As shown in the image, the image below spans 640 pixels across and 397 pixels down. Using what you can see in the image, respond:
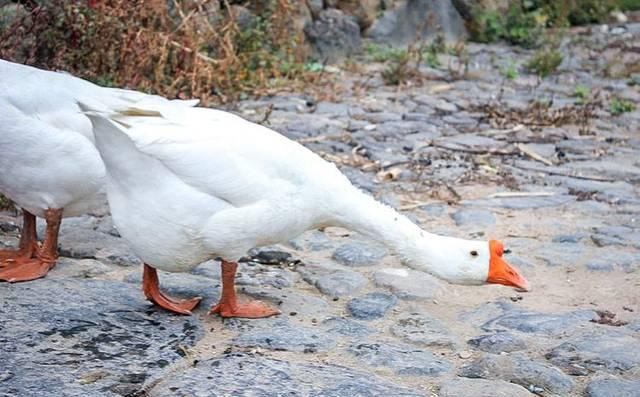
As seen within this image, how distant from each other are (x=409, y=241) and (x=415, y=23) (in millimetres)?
8147

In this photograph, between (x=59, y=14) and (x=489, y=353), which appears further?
(x=59, y=14)

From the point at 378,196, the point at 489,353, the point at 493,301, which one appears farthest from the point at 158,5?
the point at 489,353

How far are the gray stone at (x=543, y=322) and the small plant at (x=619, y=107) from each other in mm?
4738

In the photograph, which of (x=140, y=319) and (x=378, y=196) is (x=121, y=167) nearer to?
(x=140, y=319)

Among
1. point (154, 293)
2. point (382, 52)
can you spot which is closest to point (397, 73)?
point (382, 52)

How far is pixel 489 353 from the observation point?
347 centimetres

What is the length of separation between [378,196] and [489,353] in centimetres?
223

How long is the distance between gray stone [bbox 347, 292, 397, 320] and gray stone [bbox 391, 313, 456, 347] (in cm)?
10

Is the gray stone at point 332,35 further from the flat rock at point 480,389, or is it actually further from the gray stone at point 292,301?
the flat rock at point 480,389

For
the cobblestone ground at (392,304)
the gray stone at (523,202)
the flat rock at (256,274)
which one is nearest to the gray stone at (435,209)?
the cobblestone ground at (392,304)

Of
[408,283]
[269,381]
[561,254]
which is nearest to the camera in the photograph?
[269,381]

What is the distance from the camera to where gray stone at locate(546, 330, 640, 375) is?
11.0 feet

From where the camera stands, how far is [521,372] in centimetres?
323

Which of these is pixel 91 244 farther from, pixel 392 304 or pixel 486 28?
pixel 486 28
